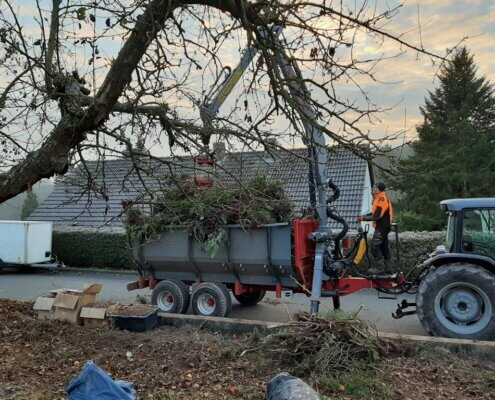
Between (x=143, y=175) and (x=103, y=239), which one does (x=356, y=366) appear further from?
(x=103, y=239)

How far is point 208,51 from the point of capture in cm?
545

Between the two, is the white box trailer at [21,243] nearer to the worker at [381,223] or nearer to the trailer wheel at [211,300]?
the trailer wheel at [211,300]

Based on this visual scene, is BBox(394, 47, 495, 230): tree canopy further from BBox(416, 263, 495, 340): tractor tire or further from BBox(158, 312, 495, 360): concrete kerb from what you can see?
BBox(158, 312, 495, 360): concrete kerb

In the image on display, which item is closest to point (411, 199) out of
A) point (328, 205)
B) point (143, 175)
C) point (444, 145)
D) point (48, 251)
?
point (444, 145)

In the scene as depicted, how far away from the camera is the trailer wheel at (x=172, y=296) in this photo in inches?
345

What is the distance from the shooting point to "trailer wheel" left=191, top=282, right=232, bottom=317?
27.7 feet

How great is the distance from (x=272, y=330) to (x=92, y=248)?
12.8 metres

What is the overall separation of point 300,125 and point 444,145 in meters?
25.0

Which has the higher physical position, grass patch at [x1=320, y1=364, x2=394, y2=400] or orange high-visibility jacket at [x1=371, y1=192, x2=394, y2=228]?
orange high-visibility jacket at [x1=371, y1=192, x2=394, y2=228]

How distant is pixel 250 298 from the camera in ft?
32.8

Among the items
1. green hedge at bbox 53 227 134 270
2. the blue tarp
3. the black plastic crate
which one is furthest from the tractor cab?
green hedge at bbox 53 227 134 270

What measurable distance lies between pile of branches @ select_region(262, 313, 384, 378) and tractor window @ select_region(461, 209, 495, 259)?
2.48 metres

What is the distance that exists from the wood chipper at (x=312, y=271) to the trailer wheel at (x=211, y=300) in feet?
0.05

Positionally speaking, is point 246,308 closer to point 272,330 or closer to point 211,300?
point 211,300
